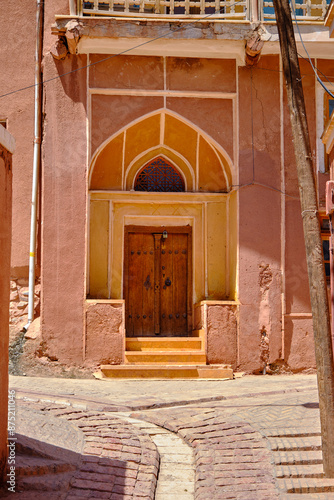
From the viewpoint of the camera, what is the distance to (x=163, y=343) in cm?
1237

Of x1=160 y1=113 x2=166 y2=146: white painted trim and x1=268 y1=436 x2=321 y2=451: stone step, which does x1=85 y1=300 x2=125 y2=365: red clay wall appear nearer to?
x1=160 y1=113 x2=166 y2=146: white painted trim

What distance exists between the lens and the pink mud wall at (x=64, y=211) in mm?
11688

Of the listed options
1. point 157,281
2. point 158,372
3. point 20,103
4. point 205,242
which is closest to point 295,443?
point 158,372

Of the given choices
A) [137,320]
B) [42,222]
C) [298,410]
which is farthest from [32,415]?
[137,320]

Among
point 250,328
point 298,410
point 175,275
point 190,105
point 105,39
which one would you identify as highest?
point 105,39

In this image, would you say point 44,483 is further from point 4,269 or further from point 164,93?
point 164,93

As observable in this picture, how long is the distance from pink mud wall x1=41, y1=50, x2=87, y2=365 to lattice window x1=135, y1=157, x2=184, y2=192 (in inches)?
64.3

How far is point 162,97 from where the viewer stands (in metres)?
12.2

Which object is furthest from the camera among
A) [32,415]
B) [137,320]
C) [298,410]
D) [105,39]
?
[137,320]

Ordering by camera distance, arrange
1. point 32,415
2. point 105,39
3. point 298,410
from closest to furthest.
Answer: point 32,415
point 298,410
point 105,39

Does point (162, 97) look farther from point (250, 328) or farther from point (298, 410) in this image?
point (298, 410)

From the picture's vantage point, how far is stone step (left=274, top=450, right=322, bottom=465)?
5613mm

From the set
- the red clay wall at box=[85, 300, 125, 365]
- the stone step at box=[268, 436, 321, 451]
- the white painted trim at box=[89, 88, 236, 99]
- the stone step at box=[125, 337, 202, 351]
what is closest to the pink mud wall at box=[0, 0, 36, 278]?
the white painted trim at box=[89, 88, 236, 99]

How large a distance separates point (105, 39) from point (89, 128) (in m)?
1.56
